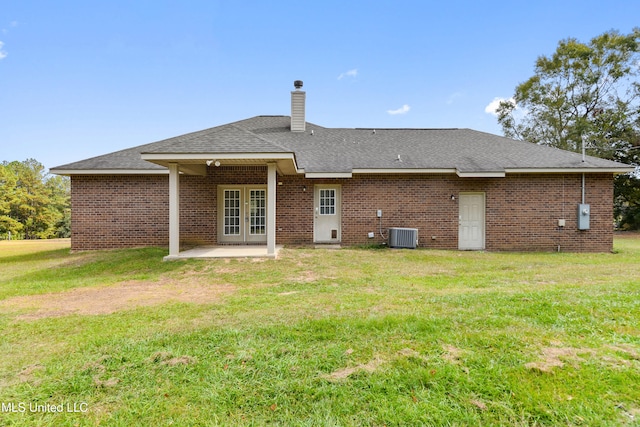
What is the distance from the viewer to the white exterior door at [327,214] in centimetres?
1086

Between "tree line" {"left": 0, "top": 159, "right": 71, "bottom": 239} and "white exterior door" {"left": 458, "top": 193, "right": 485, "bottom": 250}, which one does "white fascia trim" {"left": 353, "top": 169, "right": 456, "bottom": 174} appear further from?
"tree line" {"left": 0, "top": 159, "right": 71, "bottom": 239}

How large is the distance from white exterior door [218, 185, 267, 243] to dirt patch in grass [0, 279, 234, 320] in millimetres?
4928

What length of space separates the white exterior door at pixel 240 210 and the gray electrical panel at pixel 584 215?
10901 mm

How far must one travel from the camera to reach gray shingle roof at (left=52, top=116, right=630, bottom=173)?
25.7 ft

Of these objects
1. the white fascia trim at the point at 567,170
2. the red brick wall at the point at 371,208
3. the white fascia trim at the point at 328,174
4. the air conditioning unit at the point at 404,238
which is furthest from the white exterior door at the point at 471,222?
the white fascia trim at the point at 328,174

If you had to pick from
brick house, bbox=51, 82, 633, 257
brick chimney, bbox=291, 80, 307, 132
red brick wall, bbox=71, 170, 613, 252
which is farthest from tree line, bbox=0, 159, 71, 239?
brick chimney, bbox=291, 80, 307, 132

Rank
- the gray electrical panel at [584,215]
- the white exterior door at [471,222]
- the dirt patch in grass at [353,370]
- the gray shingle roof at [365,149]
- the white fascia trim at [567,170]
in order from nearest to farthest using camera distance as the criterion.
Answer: the dirt patch in grass at [353,370], the gray shingle roof at [365,149], the white fascia trim at [567,170], the gray electrical panel at [584,215], the white exterior door at [471,222]

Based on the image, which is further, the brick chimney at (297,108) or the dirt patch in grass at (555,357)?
the brick chimney at (297,108)

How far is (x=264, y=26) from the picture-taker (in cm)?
1346

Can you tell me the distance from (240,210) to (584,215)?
11.9 meters

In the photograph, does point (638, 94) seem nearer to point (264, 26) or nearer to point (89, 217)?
point (264, 26)

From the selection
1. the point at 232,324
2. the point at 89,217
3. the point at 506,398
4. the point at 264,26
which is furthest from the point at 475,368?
the point at 264,26

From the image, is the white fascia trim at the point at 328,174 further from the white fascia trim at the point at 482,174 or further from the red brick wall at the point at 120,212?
the red brick wall at the point at 120,212

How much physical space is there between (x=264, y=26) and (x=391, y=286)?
13118 mm
